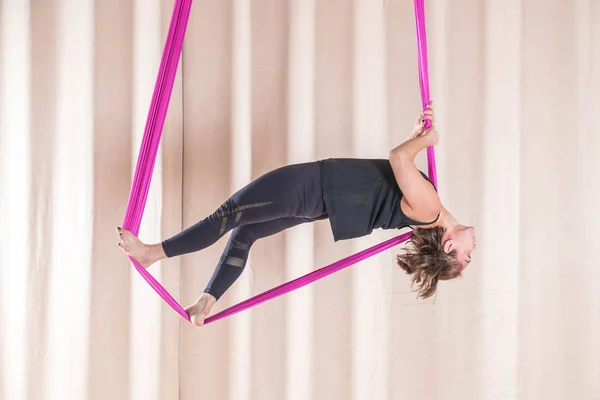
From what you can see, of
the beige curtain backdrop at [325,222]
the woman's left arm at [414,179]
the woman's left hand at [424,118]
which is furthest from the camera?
the beige curtain backdrop at [325,222]

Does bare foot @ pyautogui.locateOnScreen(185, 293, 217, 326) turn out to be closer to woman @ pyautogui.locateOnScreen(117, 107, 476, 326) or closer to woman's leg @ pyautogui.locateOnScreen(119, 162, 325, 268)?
woman @ pyautogui.locateOnScreen(117, 107, 476, 326)

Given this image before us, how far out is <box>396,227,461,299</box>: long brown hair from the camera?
198cm

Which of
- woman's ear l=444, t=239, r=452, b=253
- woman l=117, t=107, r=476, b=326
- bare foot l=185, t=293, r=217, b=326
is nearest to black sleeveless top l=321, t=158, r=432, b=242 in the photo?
woman l=117, t=107, r=476, b=326

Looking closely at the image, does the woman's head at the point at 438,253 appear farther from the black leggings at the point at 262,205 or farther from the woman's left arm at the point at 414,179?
the black leggings at the point at 262,205

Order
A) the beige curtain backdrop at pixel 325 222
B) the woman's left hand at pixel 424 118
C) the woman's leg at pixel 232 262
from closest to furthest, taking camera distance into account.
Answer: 1. the woman's left hand at pixel 424 118
2. the woman's leg at pixel 232 262
3. the beige curtain backdrop at pixel 325 222

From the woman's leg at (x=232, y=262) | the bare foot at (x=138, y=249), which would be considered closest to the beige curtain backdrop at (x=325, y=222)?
the woman's leg at (x=232, y=262)

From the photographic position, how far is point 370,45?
8.28ft

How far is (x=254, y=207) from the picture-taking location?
1865mm

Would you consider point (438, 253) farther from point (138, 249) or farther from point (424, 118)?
point (138, 249)

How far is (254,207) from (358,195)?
13.9 inches

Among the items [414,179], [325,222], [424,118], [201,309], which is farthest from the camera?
[325,222]

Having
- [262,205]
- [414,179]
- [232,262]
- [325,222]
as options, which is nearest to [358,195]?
[414,179]

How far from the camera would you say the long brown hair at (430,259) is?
1984 millimetres

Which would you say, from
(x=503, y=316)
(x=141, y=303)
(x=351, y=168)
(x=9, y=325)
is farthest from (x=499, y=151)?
(x=9, y=325)
